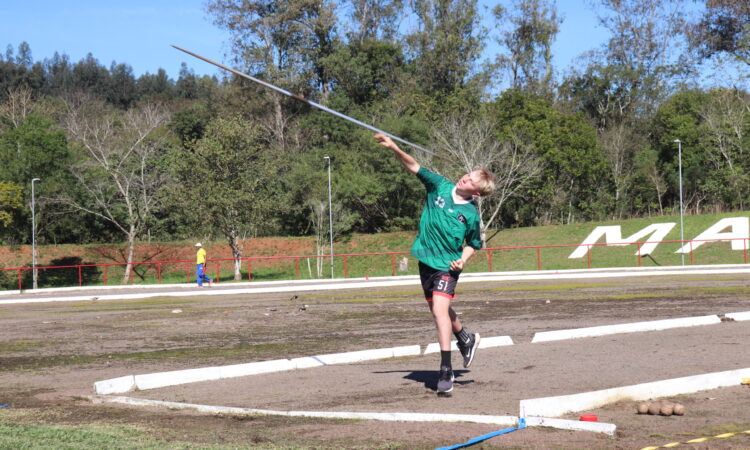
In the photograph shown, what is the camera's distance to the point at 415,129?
6288 cm

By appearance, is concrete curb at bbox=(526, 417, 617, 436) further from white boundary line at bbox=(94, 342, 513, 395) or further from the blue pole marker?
white boundary line at bbox=(94, 342, 513, 395)

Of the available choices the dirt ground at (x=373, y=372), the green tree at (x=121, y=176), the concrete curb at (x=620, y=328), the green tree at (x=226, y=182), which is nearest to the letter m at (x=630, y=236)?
the green tree at (x=226, y=182)

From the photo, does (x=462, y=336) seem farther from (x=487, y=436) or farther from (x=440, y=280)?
(x=487, y=436)

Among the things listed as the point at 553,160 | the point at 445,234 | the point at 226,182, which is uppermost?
the point at 553,160

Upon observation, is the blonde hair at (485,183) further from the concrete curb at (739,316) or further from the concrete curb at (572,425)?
the concrete curb at (739,316)

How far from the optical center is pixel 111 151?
58.5 meters

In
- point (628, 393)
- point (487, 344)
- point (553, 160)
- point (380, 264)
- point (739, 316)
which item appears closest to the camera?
point (628, 393)

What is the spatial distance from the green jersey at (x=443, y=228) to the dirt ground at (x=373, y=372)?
4.01 feet

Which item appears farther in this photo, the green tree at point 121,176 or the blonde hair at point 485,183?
the green tree at point 121,176

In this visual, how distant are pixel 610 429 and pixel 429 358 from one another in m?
4.52

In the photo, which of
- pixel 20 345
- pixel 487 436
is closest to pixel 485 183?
pixel 487 436

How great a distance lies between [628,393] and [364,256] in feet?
155

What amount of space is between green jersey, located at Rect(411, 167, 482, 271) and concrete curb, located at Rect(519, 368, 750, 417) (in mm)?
1733

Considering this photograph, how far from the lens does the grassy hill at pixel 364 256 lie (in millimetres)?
45438
